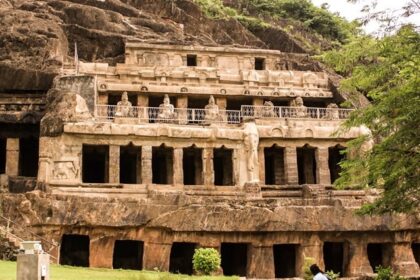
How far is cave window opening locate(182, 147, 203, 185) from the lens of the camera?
3212 centimetres

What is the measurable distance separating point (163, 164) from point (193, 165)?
170 centimetres

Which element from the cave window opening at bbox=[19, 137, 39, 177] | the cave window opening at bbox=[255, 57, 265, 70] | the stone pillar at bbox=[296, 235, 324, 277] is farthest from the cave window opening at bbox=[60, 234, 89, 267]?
the cave window opening at bbox=[255, 57, 265, 70]

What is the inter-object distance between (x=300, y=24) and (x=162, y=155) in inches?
Result: 1110

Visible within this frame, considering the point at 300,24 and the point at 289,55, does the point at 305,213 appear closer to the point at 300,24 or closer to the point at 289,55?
the point at 289,55

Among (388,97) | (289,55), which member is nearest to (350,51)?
(388,97)

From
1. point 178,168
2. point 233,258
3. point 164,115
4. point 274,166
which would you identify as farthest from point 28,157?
point 233,258

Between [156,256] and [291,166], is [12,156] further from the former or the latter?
[291,166]

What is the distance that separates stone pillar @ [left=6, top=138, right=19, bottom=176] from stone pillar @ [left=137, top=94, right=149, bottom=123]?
22.7 feet

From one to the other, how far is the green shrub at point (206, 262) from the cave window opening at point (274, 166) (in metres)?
11.6

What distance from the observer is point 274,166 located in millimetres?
34625

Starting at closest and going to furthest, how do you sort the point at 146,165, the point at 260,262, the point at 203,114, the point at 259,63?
1. the point at 260,262
2. the point at 146,165
3. the point at 203,114
4. the point at 259,63

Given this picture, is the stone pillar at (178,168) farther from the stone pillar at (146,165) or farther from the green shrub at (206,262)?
the green shrub at (206,262)

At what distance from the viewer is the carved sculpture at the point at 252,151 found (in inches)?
1210

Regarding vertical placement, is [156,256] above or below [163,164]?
below
